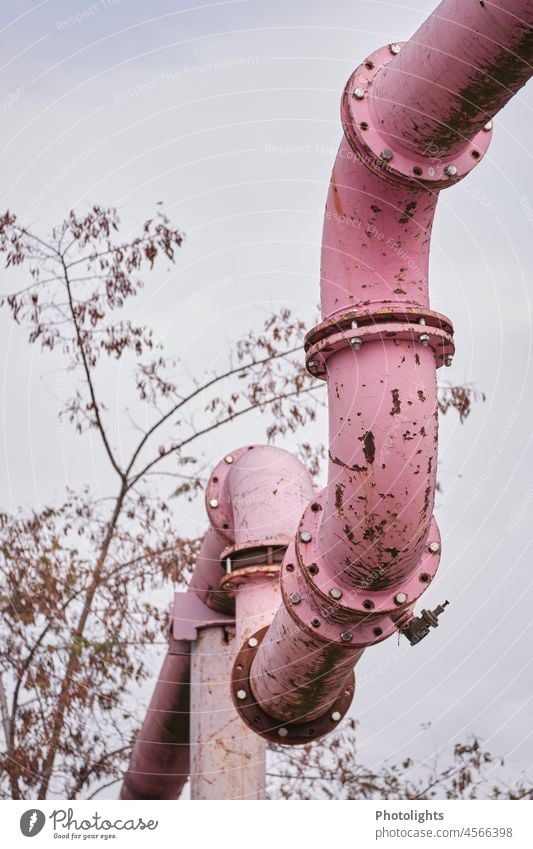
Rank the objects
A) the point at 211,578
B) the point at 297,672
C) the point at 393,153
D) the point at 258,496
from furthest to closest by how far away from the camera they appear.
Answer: the point at 211,578
the point at 258,496
the point at 297,672
the point at 393,153

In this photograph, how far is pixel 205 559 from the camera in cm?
615

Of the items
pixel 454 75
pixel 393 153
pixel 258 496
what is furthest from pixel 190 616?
pixel 454 75

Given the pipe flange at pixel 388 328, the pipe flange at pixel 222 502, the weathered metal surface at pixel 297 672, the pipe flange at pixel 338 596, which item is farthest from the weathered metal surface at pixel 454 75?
the pipe flange at pixel 222 502

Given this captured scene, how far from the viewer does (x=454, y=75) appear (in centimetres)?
314

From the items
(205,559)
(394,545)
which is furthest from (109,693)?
(394,545)

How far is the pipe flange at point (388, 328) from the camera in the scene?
3.54 meters

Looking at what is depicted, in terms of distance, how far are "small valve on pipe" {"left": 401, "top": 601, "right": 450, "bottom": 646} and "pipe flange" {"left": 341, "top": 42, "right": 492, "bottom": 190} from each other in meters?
1.50

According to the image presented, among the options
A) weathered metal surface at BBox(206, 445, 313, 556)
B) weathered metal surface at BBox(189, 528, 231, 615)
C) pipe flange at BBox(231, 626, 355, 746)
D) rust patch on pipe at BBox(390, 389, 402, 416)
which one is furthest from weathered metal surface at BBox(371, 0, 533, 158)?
weathered metal surface at BBox(189, 528, 231, 615)

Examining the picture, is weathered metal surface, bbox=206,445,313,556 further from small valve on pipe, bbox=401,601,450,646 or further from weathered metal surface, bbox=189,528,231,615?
small valve on pipe, bbox=401,601,450,646

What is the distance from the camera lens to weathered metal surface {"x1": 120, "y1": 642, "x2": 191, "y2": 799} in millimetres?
6727

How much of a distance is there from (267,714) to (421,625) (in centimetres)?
119

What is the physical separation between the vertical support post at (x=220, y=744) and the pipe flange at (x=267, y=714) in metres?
0.64

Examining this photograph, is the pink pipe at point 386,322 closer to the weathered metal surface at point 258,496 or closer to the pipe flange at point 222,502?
the weathered metal surface at point 258,496
